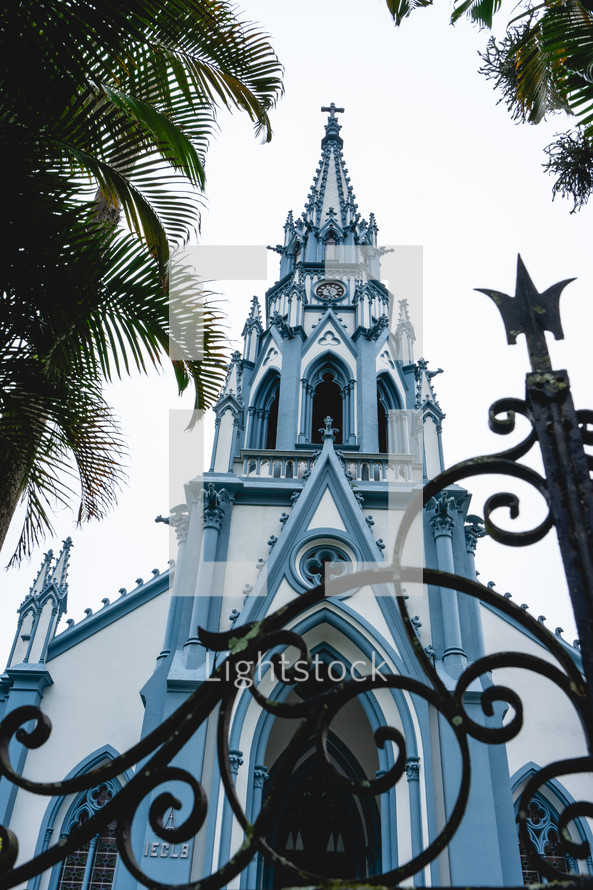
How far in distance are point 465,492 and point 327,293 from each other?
34.0 ft

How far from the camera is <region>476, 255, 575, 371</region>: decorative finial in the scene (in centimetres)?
237

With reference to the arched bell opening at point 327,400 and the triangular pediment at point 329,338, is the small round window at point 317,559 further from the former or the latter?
the triangular pediment at point 329,338

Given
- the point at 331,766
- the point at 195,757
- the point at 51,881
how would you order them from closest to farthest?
the point at 331,766 → the point at 195,757 → the point at 51,881

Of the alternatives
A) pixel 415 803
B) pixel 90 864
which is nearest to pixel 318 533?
pixel 415 803

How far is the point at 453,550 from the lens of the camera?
42.2 ft

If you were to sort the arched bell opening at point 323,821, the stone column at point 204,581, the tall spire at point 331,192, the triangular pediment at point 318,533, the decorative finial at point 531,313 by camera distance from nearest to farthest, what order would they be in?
the decorative finial at point 531,313
the stone column at point 204,581
the arched bell opening at point 323,821
the triangular pediment at point 318,533
the tall spire at point 331,192

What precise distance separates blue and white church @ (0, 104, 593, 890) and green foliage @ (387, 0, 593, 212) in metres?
5.75

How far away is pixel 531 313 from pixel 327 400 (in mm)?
16717

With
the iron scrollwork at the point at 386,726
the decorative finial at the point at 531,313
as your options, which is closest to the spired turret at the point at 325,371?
the decorative finial at the point at 531,313

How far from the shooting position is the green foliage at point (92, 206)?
13.0 ft


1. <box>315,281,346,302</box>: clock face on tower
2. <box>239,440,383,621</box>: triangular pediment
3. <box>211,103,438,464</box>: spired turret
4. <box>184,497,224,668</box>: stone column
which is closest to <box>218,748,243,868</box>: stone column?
<box>184,497,224,668</box>: stone column

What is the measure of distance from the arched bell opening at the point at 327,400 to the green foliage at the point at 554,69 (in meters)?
11.5

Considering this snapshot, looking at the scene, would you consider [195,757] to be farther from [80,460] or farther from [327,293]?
[327,293]

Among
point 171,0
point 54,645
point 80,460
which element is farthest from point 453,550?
point 171,0
